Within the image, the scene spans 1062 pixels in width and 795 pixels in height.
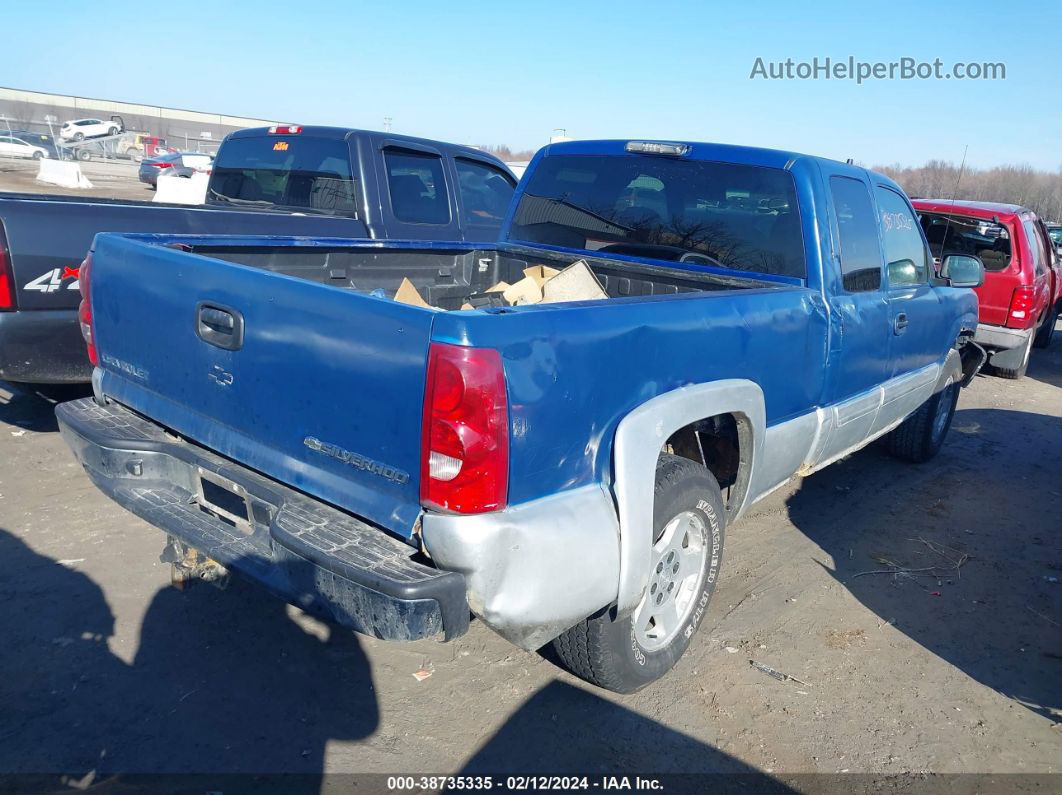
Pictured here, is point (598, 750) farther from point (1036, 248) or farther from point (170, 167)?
point (170, 167)

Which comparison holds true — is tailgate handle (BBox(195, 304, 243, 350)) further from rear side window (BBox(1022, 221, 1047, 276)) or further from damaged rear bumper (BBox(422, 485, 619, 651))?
rear side window (BBox(1022, 221, 1047, 276))

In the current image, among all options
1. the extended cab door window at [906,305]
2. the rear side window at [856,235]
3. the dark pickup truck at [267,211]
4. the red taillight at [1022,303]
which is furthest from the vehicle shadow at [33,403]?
the red taillight at [1022,303]

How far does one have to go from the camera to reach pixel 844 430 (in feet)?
13.9

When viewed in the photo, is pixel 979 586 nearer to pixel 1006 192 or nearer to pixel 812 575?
pixel 812 575

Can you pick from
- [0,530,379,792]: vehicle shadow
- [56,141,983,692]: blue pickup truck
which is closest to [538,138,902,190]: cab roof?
[56,141,983,692]: blue pickup truck

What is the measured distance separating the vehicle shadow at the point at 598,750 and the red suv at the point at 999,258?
23.8 ft

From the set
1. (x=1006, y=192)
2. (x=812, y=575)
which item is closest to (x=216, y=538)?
(x=812, y=575)

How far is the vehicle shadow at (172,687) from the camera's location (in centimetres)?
262

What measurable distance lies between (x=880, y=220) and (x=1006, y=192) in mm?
7873

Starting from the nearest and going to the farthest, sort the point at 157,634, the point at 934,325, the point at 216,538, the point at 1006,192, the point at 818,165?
1. the point at 216,538
2. the point at 157,634
3. the point at 818,165
4. the point at 934,325
5. the point at 1006,192

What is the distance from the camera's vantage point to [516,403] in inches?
89.9

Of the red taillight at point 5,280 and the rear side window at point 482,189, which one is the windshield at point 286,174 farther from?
the red taillight at point 5,280

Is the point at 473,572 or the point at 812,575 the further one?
the point at 812,575

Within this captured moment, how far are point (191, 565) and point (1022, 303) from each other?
8.77 meters
